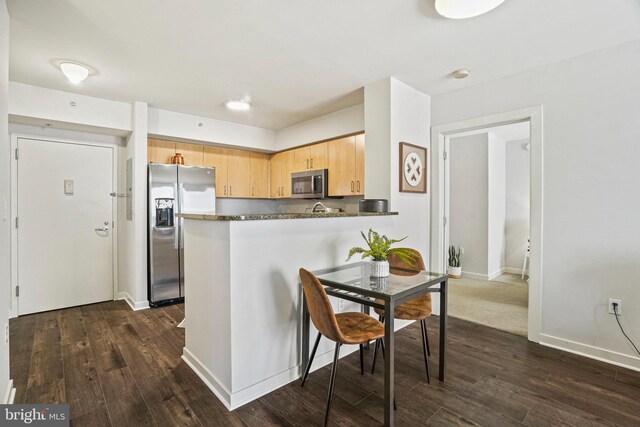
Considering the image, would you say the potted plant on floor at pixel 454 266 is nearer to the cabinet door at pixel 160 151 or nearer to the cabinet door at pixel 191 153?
the cabinet door at pixel 191 153

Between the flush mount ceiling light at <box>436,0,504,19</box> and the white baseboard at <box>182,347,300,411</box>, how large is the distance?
2555 mm

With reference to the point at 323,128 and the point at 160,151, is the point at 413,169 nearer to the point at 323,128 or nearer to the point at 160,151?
the point at 323,128

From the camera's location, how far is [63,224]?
378cm

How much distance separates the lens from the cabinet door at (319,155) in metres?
4.33

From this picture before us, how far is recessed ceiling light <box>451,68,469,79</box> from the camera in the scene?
2912 mm

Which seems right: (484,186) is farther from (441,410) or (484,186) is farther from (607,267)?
(441,410)

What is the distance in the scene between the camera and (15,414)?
1651mm

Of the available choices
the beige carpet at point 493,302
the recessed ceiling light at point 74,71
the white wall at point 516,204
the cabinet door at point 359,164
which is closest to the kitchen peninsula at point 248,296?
the cabinet door at point 359,164

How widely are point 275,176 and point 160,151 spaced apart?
178 cm

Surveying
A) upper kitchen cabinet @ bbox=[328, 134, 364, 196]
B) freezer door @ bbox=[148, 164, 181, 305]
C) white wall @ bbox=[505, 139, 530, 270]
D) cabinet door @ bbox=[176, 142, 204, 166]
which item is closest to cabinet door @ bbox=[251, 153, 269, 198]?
cabinet door @ bbox=[176, 142, 204, 166]

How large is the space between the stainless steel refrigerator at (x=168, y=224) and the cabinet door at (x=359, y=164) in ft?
6.98

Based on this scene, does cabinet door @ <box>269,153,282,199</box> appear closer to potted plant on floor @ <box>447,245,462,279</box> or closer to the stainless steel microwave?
the stainless steel microwave

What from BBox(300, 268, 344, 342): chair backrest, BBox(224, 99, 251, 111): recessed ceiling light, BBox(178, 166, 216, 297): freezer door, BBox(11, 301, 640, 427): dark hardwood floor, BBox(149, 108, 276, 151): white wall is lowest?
BBox(11, 301, 640, 427): dark hardwood floor

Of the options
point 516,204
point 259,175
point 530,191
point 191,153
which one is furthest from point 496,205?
point 191,153
